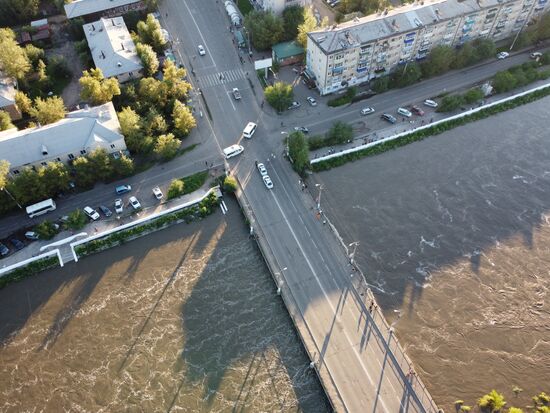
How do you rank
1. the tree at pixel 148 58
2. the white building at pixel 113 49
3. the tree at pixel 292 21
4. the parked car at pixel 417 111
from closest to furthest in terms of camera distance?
1. the parked car at pixel 417 111
2. the white building at pixel 113 49
3. the tree at pixel 148 58
4. the tree at pixel 292 21

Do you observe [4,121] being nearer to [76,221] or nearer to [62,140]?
[62,140]

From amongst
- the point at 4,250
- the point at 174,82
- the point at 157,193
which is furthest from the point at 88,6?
the point at 4,250

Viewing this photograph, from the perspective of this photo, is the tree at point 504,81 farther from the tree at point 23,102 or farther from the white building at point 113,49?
the tree at point 23,102

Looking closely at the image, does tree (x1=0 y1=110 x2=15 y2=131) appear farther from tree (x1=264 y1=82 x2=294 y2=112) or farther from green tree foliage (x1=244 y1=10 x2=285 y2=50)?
green tree foliage (x1=244 y1=10 x2=285 y2=50)

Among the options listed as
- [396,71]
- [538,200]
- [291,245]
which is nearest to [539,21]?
[396,71]

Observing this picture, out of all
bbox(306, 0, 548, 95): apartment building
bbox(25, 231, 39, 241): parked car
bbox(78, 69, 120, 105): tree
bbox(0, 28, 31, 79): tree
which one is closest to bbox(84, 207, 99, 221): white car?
bbox(25, 231, 39, 241): parked car

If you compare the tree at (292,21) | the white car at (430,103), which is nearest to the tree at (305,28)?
the tree at (292,21)
